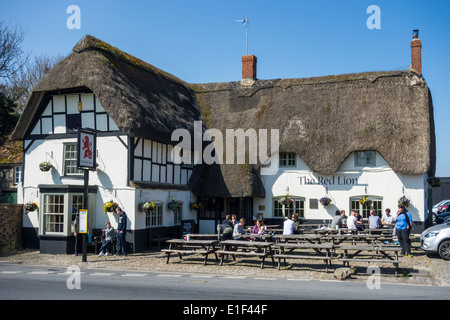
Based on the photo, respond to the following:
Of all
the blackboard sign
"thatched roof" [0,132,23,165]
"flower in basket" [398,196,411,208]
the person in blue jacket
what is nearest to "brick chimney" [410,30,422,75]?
"flower in basket" [398,196,411,208]

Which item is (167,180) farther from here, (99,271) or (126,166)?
(99,271)

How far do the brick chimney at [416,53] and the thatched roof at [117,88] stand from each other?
12.5 m

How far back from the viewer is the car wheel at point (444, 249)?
15.1m

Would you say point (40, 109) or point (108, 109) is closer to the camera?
point (108, 109)

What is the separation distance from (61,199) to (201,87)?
12934 mm

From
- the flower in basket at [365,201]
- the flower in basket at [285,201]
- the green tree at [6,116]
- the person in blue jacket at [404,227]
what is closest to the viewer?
the person in blue jacket at [404,227]

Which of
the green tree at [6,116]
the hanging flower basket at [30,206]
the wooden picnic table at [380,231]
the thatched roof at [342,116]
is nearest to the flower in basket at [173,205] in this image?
the hanging flower basket at [30,206]

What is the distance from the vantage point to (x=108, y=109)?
17.7 meters

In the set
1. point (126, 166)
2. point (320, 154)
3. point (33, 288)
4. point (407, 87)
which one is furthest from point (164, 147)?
point (407, 87)

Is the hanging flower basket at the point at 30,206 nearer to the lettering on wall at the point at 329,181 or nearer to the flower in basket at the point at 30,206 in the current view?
the flower in basket at the point at 30,206

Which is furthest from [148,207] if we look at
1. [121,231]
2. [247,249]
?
[247,249]

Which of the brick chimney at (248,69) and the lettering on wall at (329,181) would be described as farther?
the brick chimney at (248,69)

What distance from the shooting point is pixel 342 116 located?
2311cm

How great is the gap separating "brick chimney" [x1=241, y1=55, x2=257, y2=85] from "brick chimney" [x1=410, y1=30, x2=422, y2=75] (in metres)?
8.97
